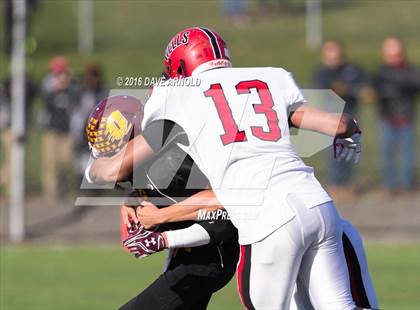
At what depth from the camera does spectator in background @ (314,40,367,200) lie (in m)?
11.6

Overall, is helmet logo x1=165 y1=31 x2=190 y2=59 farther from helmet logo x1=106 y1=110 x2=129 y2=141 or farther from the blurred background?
the blurred background

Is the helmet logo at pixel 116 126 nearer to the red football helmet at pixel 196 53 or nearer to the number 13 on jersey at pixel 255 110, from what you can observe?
the red football helmet at pixel 196 53

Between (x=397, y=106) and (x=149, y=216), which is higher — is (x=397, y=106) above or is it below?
above

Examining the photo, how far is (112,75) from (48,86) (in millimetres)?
9208

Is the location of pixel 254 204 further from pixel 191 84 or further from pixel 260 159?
pixel 191 84

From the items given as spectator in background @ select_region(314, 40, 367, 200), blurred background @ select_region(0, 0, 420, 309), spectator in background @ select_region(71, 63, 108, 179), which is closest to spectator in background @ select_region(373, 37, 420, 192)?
blurred background @ select_region(0, 0, 420, 309)

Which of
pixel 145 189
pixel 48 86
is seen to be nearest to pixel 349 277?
pixel 145 189

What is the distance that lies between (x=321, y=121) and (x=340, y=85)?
702 centimetres

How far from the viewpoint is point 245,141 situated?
15.2 feet

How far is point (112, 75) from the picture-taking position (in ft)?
70.7

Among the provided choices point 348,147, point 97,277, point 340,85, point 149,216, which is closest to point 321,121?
point 348,147

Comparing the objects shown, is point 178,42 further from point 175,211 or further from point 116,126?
point 175,211

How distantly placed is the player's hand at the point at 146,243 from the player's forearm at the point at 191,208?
102mm

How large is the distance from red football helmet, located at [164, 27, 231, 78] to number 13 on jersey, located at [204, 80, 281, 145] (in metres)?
0.17
